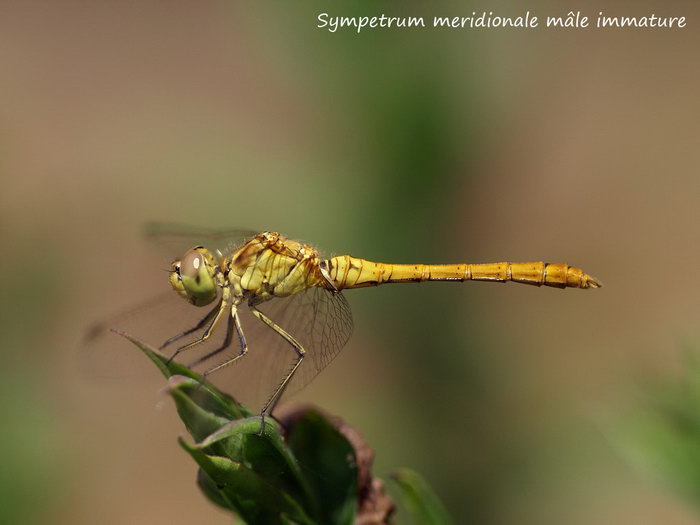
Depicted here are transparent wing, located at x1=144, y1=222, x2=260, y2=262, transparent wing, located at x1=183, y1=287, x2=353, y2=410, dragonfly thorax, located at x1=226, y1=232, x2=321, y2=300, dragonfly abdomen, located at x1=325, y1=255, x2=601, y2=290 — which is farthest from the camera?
dragonfly abdomen, located at x1=325, y1=255, x2=601, y2=290

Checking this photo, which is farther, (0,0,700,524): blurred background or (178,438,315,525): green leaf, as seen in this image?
(0,0,700,524): blurred background

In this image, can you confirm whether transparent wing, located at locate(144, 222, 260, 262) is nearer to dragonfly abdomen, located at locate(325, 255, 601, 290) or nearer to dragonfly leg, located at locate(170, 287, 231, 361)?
dragonfly leg, located at locate(170, 287, 231, 361)

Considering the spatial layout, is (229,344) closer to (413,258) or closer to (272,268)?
(272,268)

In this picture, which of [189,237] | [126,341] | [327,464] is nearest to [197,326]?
[126,341]

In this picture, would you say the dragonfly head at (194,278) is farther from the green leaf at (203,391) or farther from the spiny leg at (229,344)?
the green leaf at (203,391)

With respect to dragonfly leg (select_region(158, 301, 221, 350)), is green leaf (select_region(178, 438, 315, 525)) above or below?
below

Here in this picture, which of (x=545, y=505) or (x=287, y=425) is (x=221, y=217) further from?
(x=287, y=425)

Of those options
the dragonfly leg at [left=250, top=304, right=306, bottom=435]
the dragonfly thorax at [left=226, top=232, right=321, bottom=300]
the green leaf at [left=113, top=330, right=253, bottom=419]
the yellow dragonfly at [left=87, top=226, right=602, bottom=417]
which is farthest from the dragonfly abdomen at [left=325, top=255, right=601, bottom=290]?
the green leaf at [left=113, top=330, right=253, bottom=419]
